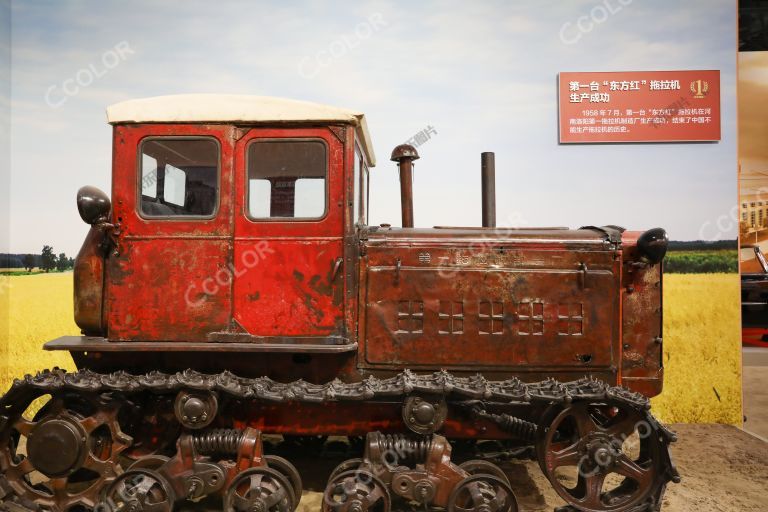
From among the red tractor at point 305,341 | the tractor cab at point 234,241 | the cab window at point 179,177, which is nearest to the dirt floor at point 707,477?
the red tractor at point 305,341

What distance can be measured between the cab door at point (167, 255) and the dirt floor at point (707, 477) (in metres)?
1.76

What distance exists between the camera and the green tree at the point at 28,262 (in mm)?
6074

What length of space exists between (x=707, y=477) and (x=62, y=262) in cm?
721

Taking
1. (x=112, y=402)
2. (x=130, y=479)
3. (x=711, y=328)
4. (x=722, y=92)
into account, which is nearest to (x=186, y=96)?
(x=112, y=402)

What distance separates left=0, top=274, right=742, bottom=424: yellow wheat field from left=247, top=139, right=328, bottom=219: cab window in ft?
11.9

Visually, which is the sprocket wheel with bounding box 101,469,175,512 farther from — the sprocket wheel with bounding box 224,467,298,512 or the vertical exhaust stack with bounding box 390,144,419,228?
the vertical exhaust stack with bounding box 390,144,419,228

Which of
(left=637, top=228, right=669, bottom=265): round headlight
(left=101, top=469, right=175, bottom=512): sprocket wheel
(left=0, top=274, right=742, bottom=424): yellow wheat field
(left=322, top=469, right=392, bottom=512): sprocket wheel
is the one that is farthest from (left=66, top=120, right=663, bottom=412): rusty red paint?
(left=0, top=274, right=742, bottom=424): yellow wheat field

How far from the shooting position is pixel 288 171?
4023 millimetres

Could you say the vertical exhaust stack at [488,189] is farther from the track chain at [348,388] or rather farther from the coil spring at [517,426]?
the coil spring at [517,426]

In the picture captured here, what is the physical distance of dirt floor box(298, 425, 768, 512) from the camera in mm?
4363

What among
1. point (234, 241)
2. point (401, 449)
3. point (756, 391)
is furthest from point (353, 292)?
point (756, 391)

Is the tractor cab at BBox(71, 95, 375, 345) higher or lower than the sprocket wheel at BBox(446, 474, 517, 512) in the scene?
higher

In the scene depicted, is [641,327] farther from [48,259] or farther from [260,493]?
[48,259]

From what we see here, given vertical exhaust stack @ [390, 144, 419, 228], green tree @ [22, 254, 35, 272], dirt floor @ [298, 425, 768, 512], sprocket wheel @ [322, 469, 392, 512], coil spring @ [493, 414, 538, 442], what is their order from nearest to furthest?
1. sprocket wheel @ [322, 469, 392, 512]
2. coil spring @ [493, 414, 538, 442]
3. dirt floor @ [298, 425, 768, 512]
4. vertical exhaust stack @ [390, 144, 419, 228]
5. green tree @ [22, 254, 35, 272]
